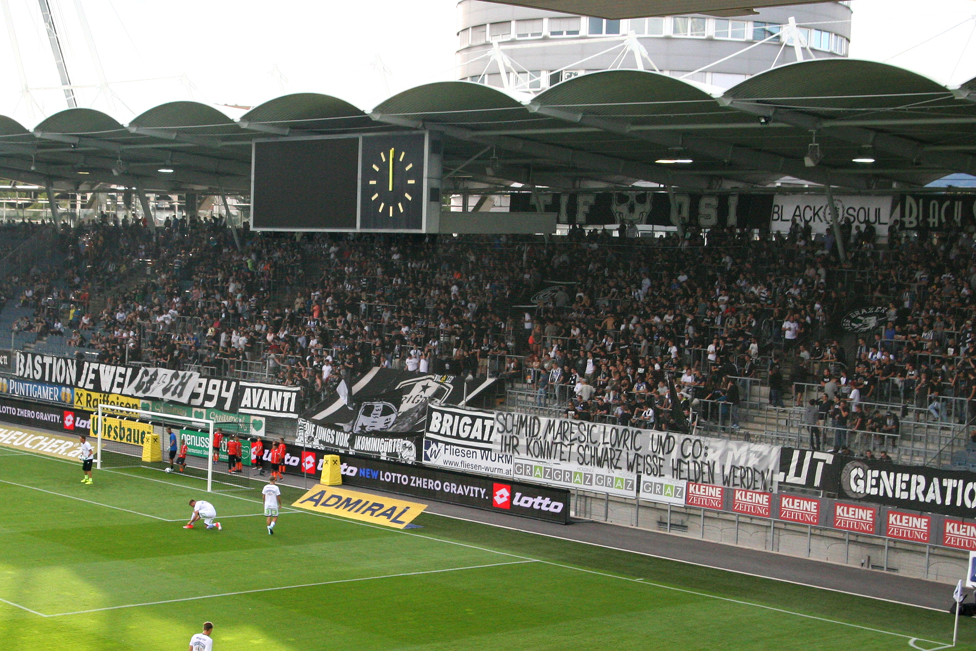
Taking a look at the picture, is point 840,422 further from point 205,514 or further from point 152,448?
point 152,448

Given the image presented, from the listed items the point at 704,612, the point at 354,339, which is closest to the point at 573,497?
the point at 704,612

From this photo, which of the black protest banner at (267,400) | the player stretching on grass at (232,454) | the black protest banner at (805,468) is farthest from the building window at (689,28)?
the black protest banner at (805,468)

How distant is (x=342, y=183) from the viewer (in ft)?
98.8

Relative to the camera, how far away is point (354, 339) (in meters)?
38.1

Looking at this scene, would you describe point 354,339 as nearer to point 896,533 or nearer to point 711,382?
point 711,382

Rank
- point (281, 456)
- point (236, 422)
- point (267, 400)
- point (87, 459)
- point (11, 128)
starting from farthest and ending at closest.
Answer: point (11, 128) → point (267, 400) → point (236, 422) → point (281, 456) → point (87, 459)

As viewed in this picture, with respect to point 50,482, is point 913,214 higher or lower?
higher

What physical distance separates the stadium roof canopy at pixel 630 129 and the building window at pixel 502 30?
96.8 feet

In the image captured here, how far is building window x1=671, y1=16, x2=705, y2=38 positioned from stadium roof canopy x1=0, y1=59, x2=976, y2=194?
92.0ft

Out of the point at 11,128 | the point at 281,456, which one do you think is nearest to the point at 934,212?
the point at 281,456

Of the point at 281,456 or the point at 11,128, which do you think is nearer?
the point at 281,456

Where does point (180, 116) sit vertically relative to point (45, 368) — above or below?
above

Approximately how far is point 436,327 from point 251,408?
6513 mm

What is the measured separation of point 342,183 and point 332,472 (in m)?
8.04
